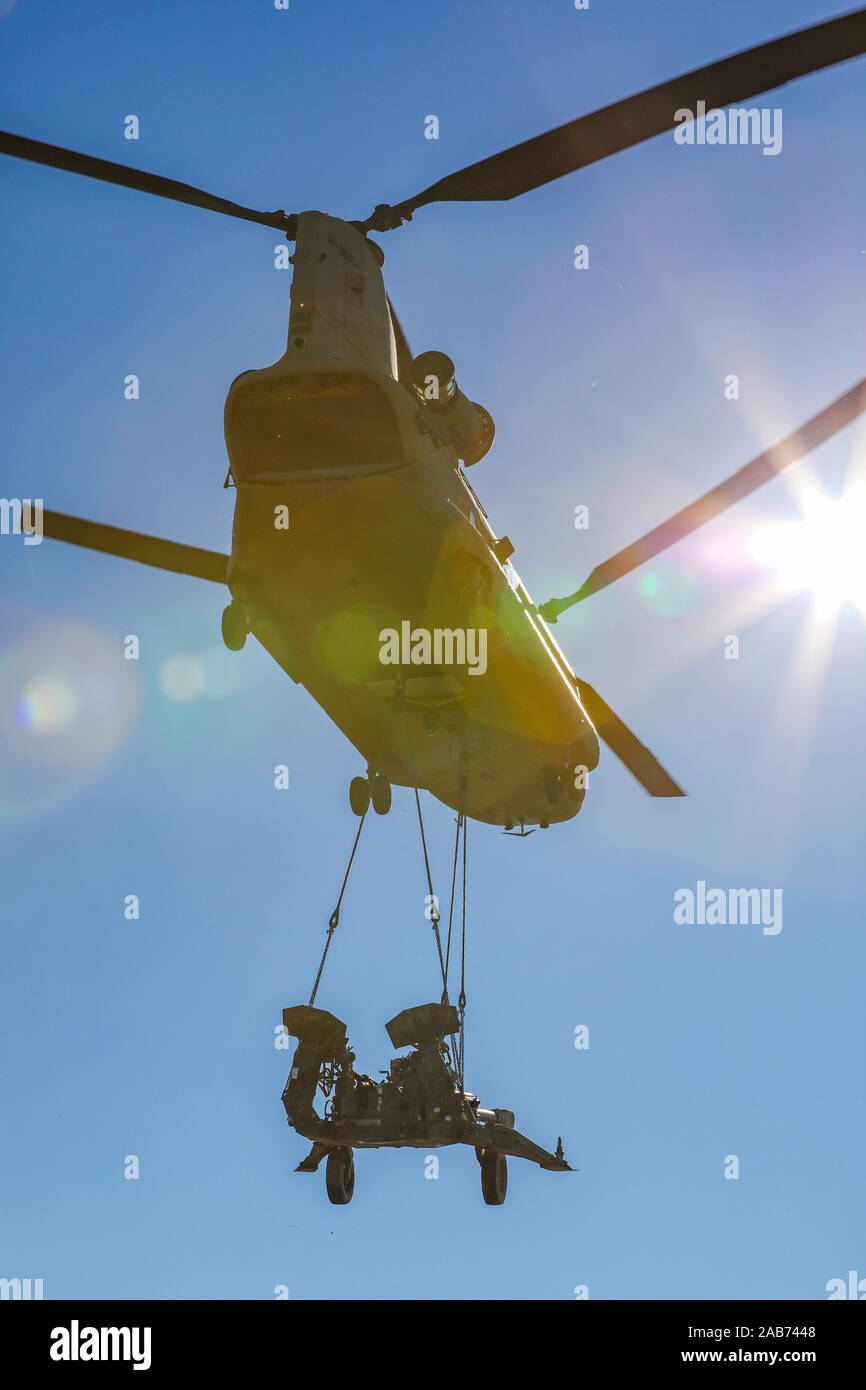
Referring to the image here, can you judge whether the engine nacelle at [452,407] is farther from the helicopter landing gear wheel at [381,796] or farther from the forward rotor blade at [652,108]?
the helicopter landing gear wheel at [381,796]

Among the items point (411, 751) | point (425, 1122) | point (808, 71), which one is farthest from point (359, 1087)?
point (808, 71)

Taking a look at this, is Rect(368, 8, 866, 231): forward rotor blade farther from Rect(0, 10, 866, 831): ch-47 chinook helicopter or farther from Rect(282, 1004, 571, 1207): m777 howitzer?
Rect(282, 1004, 571, 1207): m777 howitzer

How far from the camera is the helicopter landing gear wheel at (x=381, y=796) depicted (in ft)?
70.0

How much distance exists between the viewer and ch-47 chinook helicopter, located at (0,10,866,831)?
16516 millimetres

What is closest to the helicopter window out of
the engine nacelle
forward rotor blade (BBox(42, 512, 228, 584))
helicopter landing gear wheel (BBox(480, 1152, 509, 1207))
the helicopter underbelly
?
the helicopter underbelly

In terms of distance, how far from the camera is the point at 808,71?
1533 cm

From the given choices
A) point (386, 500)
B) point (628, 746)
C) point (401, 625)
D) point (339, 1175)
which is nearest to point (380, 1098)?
point (339, 1175)

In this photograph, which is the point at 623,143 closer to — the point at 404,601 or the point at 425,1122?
the point at 404,601

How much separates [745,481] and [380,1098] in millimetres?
9787

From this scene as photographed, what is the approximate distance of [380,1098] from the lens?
17.7 metres

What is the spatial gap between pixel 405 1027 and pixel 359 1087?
99cm

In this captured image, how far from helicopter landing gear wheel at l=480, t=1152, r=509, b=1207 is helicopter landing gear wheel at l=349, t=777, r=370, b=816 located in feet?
17.3

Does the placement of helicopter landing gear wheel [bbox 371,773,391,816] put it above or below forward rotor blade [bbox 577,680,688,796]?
below

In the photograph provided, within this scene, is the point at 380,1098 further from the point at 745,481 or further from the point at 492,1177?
the point at 745,481
